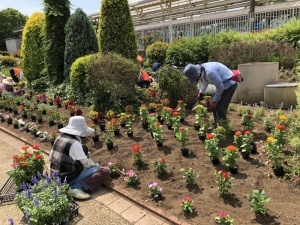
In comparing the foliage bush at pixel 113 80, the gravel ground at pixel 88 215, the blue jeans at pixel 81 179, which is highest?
the foliage bush at pixel 113 80

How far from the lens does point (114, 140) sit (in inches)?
215

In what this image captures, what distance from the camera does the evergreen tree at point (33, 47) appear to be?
1121 centimetres

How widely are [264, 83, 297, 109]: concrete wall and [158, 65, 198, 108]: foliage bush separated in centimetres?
171

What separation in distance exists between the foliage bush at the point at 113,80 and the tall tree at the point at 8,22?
46.5 metres

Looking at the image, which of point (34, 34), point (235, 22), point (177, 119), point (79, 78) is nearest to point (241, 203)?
point (177, 119)

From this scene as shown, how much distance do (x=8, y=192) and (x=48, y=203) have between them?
4.17ft

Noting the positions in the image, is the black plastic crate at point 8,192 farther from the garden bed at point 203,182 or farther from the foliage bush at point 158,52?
the foliage bush at point 158,52

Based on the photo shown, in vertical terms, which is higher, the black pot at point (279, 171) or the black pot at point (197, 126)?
the black pot at point (197, 126)

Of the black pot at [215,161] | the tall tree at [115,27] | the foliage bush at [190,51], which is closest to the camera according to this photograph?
the black pot at [215,161]

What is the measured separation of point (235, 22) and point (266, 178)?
13.3 m

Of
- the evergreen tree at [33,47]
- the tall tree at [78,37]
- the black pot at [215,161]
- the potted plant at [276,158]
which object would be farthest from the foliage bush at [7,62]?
the potted plant at [276,158]

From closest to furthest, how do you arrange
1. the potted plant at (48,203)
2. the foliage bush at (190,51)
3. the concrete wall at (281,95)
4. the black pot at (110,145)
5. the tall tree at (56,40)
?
1. the potted plant at (48,203)
2. the black pot at (110,145)
3. the concrete wall at (281,95)
4. the tall tree at (56,40)
5. the foliage bush at (190,51)

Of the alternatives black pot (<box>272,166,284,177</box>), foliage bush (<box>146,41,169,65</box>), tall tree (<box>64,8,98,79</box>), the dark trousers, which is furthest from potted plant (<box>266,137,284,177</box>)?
foliage bush (<box>146,41,169,65</box>)

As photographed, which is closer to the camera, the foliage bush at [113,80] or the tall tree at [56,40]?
the foliage bush at [113,80]
